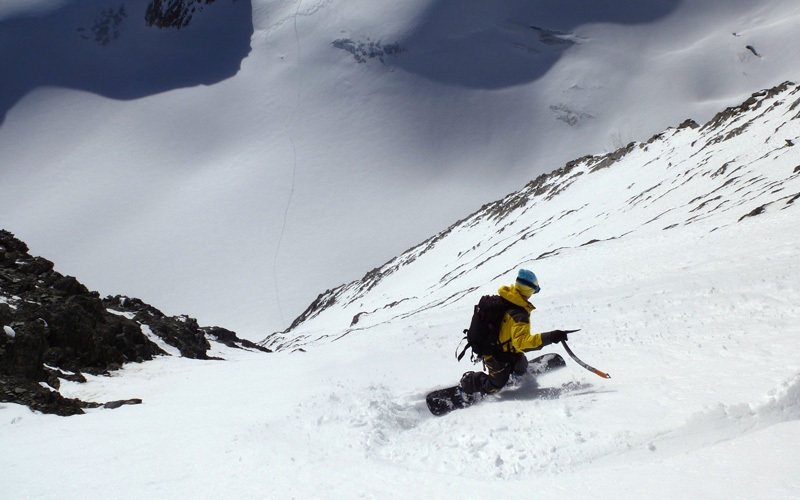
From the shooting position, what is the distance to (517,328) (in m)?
6.20

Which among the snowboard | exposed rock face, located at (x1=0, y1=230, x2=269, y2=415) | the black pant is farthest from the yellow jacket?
exposed rock face, located at (x1=0, y1=230, x2=269, y2=415)

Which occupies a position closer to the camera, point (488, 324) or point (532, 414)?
point (532, 414)

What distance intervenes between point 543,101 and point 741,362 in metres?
97.1

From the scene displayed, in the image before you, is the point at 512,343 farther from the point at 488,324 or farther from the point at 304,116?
the point at 304,116

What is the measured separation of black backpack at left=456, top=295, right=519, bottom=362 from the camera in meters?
6.40

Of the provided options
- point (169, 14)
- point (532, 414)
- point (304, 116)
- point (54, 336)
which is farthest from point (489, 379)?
point (169, 14)

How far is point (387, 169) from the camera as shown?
8369cm

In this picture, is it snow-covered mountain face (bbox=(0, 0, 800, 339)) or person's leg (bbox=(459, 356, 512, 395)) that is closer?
person's leg (bbox=(459, 356, 512, 395))

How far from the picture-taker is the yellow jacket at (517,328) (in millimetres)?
6141

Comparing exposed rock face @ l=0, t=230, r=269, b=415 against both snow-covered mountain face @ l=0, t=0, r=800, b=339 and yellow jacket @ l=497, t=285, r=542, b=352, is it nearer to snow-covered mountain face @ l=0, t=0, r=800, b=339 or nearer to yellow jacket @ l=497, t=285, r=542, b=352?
yellow jacket @ l=497, t=285, r=542, b=352

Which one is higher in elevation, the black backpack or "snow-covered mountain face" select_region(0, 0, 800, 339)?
"snow-covered mountain face" select_region(0, 0, 800, 339)

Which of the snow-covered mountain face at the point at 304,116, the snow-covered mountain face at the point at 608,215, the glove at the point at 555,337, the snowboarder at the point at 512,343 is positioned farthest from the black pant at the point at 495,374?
the snow-covered mountain face at the point at 304,116

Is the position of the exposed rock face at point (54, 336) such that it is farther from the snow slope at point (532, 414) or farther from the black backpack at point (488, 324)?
the black backpack at point (488, 324)

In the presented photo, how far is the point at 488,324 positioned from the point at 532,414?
1.11 meters
